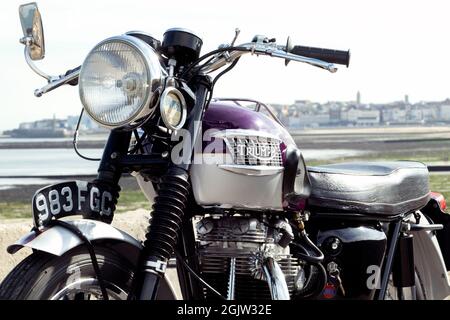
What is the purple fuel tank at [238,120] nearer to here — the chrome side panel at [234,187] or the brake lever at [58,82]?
the chrome side panel at [234,187]

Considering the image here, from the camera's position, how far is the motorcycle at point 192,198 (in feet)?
10.8

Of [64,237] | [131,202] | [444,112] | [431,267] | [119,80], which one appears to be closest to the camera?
[64,237]

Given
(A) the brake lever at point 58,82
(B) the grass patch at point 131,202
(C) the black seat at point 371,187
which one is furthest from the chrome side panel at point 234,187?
(B) the grass patch at point 131,202

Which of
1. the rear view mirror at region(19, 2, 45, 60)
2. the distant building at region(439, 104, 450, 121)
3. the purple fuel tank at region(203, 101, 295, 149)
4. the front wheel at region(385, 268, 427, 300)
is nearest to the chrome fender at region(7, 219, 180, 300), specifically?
the purple fuel tank at region(203, 101, 295, 149)

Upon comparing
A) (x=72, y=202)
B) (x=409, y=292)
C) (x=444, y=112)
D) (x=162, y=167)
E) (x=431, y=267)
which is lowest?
(x=444, y=112)

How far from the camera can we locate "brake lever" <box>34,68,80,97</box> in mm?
3721

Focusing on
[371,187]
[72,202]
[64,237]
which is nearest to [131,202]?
[371,187]

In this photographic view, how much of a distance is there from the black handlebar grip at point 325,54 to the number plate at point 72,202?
986mm

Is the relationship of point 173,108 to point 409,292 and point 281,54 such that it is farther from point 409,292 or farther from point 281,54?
point 409,292

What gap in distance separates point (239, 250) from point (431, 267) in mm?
1875

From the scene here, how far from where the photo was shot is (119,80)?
11.0ft

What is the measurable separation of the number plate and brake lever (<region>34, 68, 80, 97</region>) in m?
0.58

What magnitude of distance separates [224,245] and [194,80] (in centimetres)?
75
